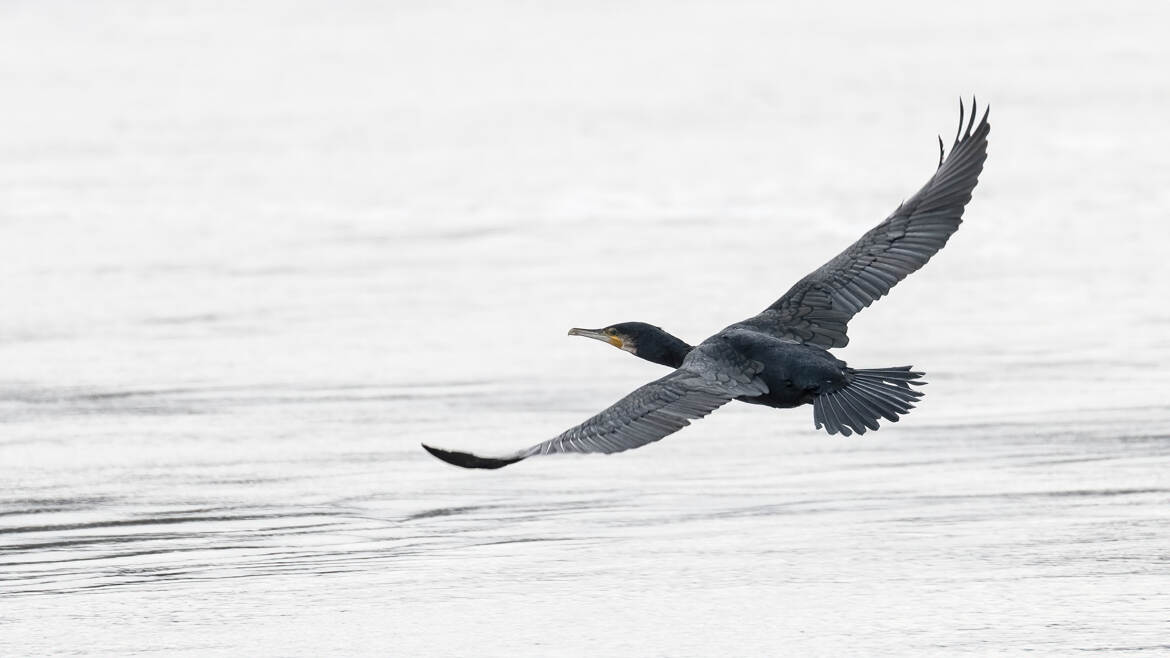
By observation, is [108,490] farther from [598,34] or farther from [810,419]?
[598,34]

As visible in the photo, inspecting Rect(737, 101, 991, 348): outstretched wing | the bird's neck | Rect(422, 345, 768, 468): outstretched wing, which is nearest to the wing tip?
Rect(422, 345, 768, 468): outstretched wing

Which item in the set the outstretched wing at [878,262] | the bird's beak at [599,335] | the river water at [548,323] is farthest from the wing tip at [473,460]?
the outstretched wing at [878,262]

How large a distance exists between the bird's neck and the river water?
509 millimetres

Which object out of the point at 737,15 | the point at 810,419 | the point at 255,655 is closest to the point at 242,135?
the point at 737,15

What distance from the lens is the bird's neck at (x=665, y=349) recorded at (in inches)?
315

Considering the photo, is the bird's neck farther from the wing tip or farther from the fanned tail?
the wing tip

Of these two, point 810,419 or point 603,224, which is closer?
point 810,419

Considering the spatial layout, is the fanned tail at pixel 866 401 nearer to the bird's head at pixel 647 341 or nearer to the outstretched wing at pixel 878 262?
the outstretched wing at pixel 878 262

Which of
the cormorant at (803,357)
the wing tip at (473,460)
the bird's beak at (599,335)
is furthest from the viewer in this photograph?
the bird's beak at (599,335)

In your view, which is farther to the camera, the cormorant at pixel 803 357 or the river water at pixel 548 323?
the cormorant at pixel 803 357

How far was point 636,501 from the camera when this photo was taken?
312 inches

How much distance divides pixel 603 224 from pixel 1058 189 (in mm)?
3141

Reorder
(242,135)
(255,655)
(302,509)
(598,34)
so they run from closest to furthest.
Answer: (255,655) < (302,509) < (242,135) < (598,34)

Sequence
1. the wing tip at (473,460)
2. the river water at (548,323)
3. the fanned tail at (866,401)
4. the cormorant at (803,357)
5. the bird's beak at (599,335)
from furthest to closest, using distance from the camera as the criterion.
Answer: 1. the bird's beak at (599,335)
2. the fanned tail at (866,401)
3. the cormorant at (803,357)
4. the river water at (548,323)
5. the wing tip at (473,460)
